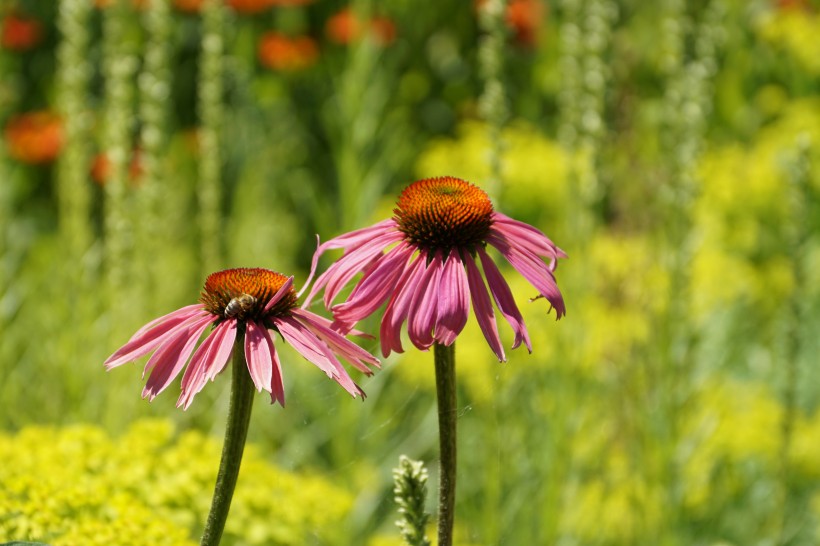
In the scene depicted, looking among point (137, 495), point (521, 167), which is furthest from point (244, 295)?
point (521, 167)

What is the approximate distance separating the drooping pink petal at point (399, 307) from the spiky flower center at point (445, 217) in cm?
2

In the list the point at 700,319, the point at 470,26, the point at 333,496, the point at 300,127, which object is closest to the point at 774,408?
the point at 700,319

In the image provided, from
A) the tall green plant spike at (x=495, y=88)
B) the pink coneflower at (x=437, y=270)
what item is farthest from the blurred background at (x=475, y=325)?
the pink coneflower at (x=437, y=270)

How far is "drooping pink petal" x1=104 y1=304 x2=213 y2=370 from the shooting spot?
0.82 m

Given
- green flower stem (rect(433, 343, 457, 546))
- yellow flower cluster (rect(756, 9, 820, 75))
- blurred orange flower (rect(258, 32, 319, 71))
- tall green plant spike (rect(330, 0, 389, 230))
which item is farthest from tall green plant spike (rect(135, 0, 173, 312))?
yellow flower cluster (rect(756, 9, 820, 75))

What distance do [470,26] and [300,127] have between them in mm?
1051

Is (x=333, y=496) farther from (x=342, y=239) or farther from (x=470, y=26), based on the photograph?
(x=470, y=26)

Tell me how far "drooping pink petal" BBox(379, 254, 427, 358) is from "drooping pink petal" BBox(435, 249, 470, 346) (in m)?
0.02

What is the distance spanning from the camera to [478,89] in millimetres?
5203

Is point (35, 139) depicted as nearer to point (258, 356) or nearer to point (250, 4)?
point (250, 4)

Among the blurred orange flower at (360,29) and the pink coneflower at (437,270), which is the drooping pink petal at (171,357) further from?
the blurred orange flower at (360,29)

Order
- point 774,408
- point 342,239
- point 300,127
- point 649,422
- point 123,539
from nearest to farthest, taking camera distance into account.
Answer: point 342,239
point 123,539
point 649,422
point 774,408
point 300,127

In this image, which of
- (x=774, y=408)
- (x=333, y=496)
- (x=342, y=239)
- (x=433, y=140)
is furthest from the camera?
(x=433, y=140)

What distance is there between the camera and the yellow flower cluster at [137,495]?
1062 mm
